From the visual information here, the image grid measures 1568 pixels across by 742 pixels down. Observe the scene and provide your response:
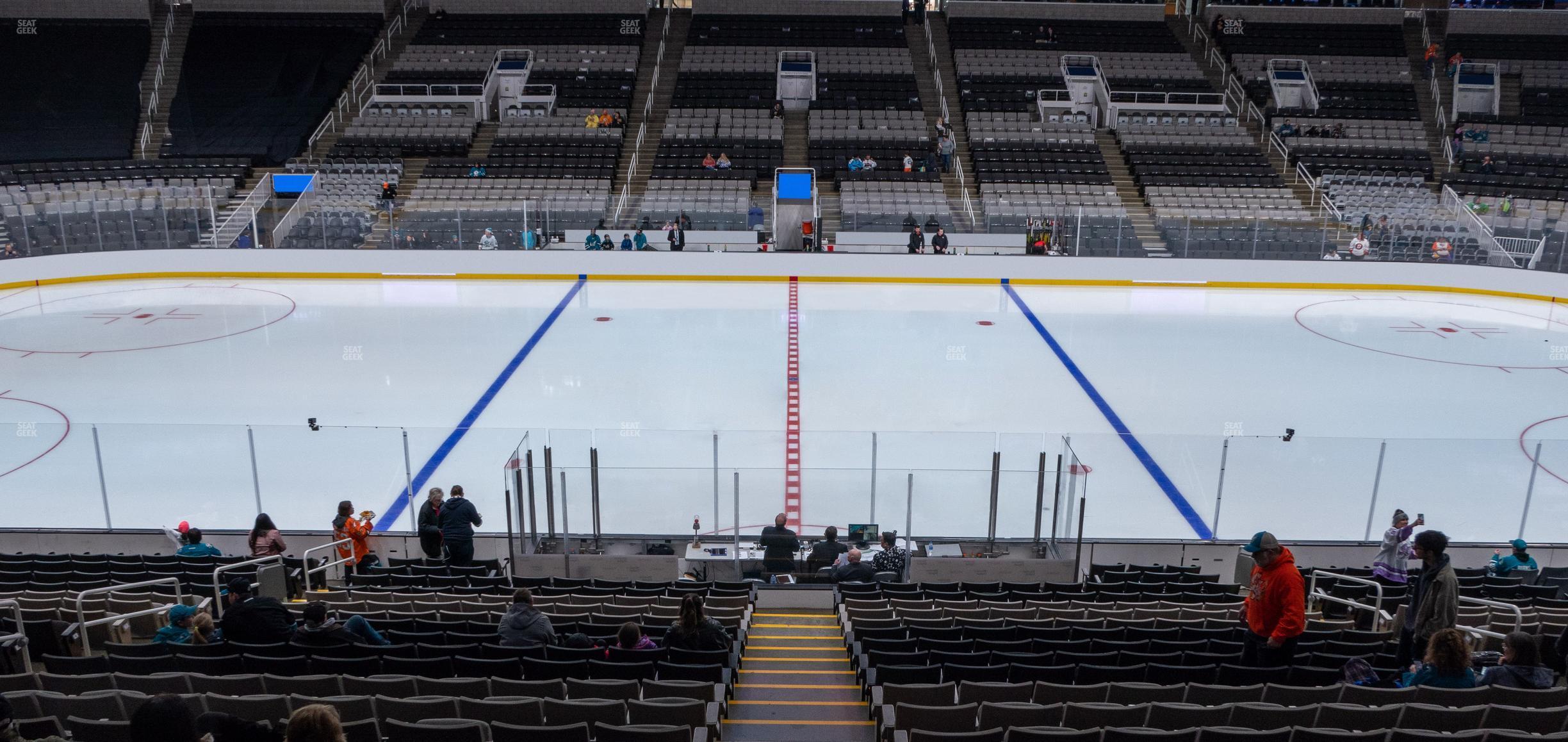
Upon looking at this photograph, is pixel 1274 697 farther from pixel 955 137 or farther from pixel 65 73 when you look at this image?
pixel 65 73

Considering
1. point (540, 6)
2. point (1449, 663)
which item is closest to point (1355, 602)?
point (1449, 663)

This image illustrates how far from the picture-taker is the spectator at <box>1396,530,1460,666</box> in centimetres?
516

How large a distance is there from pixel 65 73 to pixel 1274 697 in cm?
3554

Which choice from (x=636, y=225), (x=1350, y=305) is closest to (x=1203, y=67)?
(x=1350, y=305)

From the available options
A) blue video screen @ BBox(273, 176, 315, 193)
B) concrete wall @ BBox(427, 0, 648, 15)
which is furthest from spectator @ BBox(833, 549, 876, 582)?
concrete wall @ BBox(427, 0, 648, 15)

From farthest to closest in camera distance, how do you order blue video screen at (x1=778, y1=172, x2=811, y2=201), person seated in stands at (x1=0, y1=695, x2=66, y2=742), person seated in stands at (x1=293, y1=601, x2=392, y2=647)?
blue video screen at (x1=778, y1=172, x2=811, y2=201)
person seated in stands at (x1=293, y1=601, x2=392, y2=647)
person seated in stands at (x1=0, y1=695, x2=66, y2=742)

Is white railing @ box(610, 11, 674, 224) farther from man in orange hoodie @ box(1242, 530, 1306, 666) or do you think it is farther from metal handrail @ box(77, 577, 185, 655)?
man in orange hoodie @ box(1242, 530, 1306, 666)

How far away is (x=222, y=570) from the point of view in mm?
7211

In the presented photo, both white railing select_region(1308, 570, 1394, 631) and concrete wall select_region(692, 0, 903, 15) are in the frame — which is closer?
white railing select_region(1308, 570, 1394, 631)

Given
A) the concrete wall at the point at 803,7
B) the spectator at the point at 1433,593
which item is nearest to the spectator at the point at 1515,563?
the spectator at the point at 1433,593

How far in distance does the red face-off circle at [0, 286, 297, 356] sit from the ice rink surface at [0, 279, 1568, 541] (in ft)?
0.33

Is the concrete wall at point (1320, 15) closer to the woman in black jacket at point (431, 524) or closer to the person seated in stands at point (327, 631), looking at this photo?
the woman in black jacket at point (431, 524)

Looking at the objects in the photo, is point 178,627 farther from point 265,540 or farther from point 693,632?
point 693,632

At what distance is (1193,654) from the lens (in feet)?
18.4
